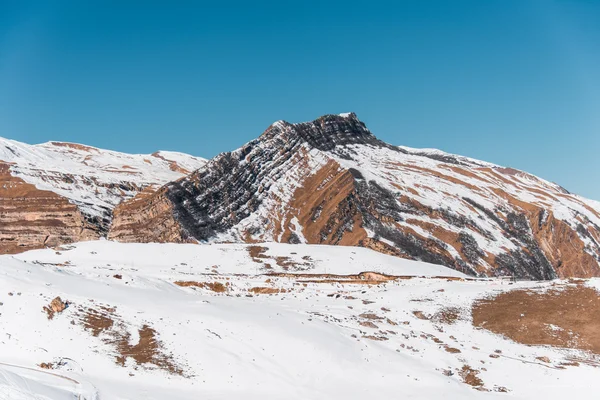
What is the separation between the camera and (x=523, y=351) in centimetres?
3475

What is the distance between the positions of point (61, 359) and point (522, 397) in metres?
23.5

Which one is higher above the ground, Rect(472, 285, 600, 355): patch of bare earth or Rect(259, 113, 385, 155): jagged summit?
Rect(259, 113, 385, 155): jagged summit

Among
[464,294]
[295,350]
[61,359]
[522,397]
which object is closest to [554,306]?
[464,294]

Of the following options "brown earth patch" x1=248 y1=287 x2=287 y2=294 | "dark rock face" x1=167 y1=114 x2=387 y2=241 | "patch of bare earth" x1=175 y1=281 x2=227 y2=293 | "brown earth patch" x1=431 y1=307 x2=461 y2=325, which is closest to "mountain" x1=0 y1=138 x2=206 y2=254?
"dark rock face" x1=167 y1=114 x2=387 y2=241

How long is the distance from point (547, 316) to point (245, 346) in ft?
75.5

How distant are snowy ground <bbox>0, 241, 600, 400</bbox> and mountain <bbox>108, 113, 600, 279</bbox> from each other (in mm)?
64581

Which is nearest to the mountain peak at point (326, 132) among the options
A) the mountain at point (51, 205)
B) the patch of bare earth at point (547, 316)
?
the mountain at point (51, 205)

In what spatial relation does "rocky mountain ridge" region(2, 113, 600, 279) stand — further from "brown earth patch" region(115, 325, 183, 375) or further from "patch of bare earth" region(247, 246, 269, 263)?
"brown earth patch" region(115, 325, 183, 375)

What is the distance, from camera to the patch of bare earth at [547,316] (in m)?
36.4

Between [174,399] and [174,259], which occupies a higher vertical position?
[174,259]

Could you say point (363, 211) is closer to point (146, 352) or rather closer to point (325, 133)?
point (325, 133)

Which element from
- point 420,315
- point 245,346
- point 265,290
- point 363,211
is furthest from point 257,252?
point 363,211

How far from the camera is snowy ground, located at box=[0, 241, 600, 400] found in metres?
26.6

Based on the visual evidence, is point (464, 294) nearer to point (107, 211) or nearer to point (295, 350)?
point (295, 350)
